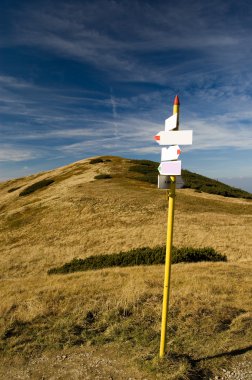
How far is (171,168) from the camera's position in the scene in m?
7.13

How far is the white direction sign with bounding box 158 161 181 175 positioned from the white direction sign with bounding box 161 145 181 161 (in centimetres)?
11

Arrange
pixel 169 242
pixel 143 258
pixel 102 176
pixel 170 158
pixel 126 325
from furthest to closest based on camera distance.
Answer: pixel 102 176 → pixel 143 258 → pixel 126 325 → pixel 169 242 → pixel 170 158

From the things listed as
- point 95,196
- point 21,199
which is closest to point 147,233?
point 95,196

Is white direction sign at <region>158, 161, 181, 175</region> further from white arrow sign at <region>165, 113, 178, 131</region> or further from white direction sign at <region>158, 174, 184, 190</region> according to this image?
white arrow sign at <region>165, 113, 178, 131</region>

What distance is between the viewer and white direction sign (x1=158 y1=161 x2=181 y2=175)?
276 inches

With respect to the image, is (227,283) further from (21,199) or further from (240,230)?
(21,199)

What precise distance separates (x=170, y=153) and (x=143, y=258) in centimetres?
1409

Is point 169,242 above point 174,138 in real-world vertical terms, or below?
below

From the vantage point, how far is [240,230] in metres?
30.1

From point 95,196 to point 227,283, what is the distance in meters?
31.0

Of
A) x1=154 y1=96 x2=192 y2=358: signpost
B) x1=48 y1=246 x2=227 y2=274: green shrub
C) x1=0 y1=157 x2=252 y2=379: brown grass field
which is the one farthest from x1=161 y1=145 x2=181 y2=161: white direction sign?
x1=48 y1=246 x2=227 y2=274: green shrub

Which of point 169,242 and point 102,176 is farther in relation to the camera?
point 102,176

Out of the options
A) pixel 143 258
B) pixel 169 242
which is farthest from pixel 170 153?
pixel 143 258

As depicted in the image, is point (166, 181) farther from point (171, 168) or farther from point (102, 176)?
point (102, 176)
